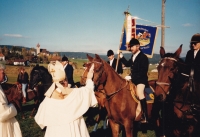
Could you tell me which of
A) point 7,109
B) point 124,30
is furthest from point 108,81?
point 124,30

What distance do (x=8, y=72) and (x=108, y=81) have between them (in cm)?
3526

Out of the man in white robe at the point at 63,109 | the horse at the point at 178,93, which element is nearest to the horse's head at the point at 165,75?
the horse at the point at 178,93

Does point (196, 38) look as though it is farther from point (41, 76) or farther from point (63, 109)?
point (41, 76)

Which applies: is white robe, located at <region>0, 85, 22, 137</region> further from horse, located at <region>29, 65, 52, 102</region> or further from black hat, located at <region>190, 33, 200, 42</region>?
black hat, located at <region>190, 33, 200, 42</region>

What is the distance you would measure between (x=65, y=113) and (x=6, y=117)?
1.27m

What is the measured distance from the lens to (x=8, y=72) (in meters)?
35.4

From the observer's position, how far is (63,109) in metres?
3.25

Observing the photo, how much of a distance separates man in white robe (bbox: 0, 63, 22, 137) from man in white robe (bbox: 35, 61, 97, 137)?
0.63 meters

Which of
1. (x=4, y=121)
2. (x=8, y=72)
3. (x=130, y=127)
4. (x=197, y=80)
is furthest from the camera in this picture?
(x=8, y=72)

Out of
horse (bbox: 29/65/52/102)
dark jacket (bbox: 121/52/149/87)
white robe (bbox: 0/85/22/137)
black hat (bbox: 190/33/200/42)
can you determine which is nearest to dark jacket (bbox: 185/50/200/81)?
black hat (bbox: 190/33/200/42)

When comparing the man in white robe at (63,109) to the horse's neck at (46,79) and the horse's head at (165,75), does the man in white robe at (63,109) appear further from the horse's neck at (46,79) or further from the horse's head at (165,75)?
the horse's neck at (46,79)

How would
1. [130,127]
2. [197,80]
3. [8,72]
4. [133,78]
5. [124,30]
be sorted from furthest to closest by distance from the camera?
1. [8,72]
2. [124,30]
3. [133,78]
4. [130,127]
5. [197,80]

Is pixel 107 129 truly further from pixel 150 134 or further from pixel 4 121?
pixel 4 121

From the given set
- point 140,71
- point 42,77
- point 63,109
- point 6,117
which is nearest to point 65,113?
A: point 63,109
